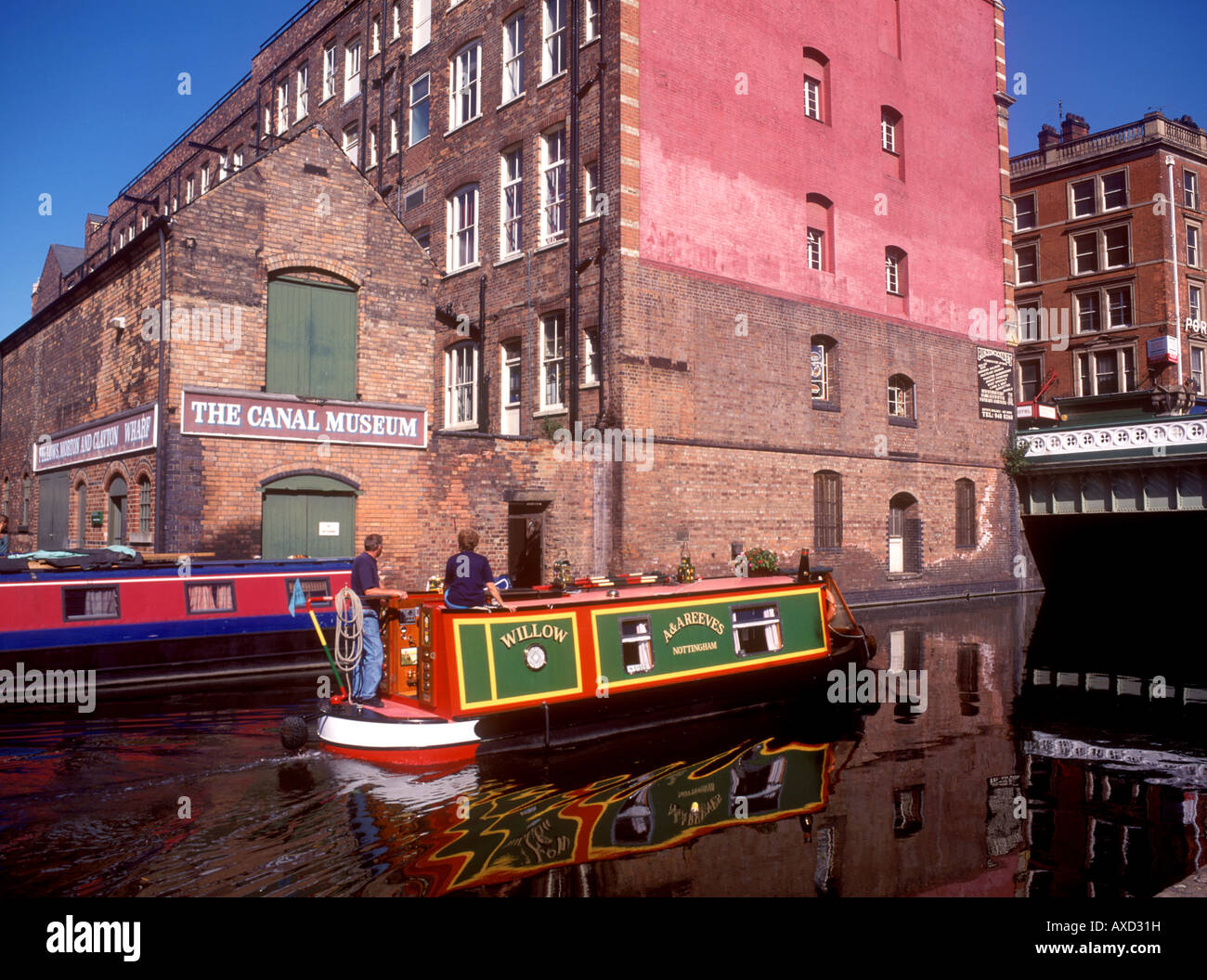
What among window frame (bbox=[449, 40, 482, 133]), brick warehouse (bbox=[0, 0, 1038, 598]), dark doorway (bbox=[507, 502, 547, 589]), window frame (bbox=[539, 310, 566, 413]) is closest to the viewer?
brick warehouse (bbox=[0, 0, 1038, 598])

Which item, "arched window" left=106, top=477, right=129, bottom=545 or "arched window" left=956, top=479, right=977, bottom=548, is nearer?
"arched window" left=106, top=477, right=129, bottom=545

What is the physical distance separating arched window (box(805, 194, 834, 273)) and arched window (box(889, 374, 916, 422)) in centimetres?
387

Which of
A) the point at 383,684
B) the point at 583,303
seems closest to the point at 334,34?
the point at 583,303

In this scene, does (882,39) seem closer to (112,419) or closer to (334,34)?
(334,34)

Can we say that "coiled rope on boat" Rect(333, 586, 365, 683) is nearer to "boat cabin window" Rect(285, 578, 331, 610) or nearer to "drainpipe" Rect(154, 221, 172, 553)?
"boat cabin window" Rect(285, 578, 331, 610)

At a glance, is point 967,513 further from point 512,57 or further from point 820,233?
point 512,57

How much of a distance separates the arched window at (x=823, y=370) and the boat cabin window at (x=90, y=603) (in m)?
15.7

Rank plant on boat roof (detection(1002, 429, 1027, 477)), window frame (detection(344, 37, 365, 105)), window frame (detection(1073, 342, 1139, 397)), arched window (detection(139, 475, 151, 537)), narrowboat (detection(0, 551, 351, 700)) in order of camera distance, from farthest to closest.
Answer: window frame (detection(1073, 342, 1139, 397)) → window frame (detection(344, 37, 365, 105)) → plant on boat roof (detection(1002, 429, 1027, 477)) → arched window (detection(139, 475, 151, 537)) → narrowboat (detection(0, 551, 351, 700))

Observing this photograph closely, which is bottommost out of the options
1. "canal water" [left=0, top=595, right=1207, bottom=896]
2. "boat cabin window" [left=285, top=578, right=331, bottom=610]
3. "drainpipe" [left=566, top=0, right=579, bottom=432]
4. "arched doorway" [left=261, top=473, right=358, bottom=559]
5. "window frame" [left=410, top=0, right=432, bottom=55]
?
"canal water" [left=0, top=595, right=1207, bottom=896]

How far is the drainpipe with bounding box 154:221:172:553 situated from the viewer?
46.0 feet

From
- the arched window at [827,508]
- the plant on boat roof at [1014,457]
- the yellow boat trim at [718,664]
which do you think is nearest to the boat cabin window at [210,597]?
the yellow boat trim at [718,664]

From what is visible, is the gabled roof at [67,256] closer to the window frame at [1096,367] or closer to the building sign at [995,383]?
the building sign at [995,383]

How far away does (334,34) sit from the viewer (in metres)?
27.0

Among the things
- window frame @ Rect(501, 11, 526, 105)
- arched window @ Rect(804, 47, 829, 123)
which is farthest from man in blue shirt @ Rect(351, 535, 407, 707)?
arched window @ Rect(804, 47, 829, 123)
